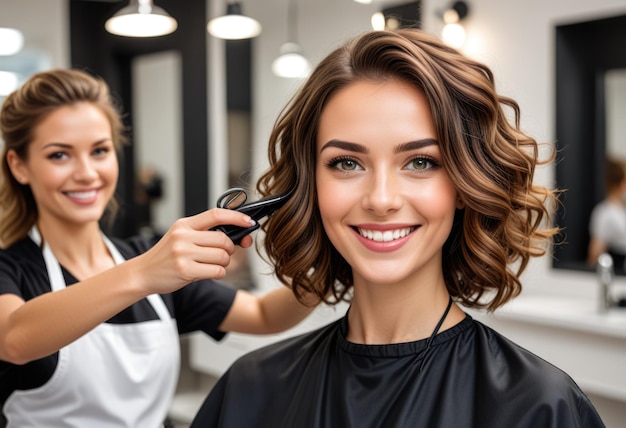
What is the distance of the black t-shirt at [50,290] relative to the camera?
1.85m

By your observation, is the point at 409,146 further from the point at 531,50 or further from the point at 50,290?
the point at 531,50

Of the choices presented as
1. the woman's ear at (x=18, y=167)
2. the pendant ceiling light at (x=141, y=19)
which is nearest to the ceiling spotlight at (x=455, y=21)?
the pendant ceiling light at (x=141, y=19)

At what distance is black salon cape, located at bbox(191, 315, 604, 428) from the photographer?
48.4 inches

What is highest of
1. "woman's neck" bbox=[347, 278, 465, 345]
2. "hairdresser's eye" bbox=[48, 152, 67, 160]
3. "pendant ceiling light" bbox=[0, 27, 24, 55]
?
"pendant ceiling light" bbox=[0, 27, 24, 55]

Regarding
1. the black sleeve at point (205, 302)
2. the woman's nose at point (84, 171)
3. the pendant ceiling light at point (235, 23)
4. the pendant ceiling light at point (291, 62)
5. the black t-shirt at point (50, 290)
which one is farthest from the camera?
the pendant ceiling light at point (291, 62)

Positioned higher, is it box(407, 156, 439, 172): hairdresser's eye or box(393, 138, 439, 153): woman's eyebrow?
box(393, 138, 439, 153): woman's eyebrow

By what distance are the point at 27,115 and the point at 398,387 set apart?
1.24 metres

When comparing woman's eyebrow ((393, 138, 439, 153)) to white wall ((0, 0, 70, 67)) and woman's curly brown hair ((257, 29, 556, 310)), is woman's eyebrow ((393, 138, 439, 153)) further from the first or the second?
white wall ((0, 0, 70, 67))

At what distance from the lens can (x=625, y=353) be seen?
2.91 m

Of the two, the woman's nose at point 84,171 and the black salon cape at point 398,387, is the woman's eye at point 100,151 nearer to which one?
the woman's nose at point 84,171

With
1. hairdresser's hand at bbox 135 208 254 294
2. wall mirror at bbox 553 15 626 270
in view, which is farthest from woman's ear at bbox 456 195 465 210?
wall mirror at bbox 553 15 626 270

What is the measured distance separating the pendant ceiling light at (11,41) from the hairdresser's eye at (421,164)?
223 inches

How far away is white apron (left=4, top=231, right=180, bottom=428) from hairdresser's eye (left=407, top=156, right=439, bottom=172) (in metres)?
0.98

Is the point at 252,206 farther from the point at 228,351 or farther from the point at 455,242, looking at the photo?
the point at 228,351
